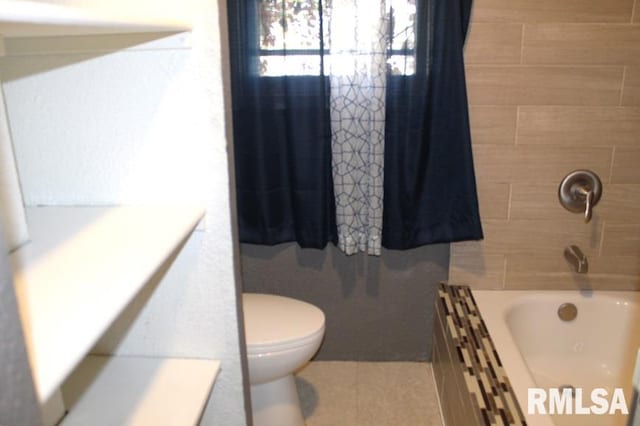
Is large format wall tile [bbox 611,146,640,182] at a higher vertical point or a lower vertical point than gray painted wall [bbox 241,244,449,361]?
higher

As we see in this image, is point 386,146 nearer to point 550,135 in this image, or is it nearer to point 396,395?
point 550,135

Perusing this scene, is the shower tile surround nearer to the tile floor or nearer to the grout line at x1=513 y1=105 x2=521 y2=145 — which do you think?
the tile floor

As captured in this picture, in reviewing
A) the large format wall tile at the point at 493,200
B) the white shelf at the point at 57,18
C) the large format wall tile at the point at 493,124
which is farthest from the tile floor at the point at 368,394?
the white shelf at the point at 57,18

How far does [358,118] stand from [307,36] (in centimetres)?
33

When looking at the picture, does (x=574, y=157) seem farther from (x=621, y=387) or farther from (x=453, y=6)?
(x=621, y=387)

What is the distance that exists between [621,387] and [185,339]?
176cm

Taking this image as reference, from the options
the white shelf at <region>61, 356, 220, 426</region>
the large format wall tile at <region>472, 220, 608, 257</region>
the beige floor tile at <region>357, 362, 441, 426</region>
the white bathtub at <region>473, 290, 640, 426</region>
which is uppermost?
the white shelf at <region>61, 356, 220, 426</region>

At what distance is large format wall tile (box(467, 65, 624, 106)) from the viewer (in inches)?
74.1

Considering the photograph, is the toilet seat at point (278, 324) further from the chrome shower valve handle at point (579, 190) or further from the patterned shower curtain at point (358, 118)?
the chrome shower valve handle at point (579, 190)

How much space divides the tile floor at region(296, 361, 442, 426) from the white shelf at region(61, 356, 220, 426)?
0.97 metres

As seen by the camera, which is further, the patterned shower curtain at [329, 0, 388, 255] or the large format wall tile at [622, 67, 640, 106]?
the large format wall tile at [622, 67, 640, 106]

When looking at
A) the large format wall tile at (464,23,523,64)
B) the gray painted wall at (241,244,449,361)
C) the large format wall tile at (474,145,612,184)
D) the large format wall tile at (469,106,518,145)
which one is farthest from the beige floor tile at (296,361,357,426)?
the large format wall tile at (464,23,523,64)

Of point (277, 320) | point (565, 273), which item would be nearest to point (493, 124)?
point (565, 273)

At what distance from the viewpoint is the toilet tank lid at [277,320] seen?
1.67m
